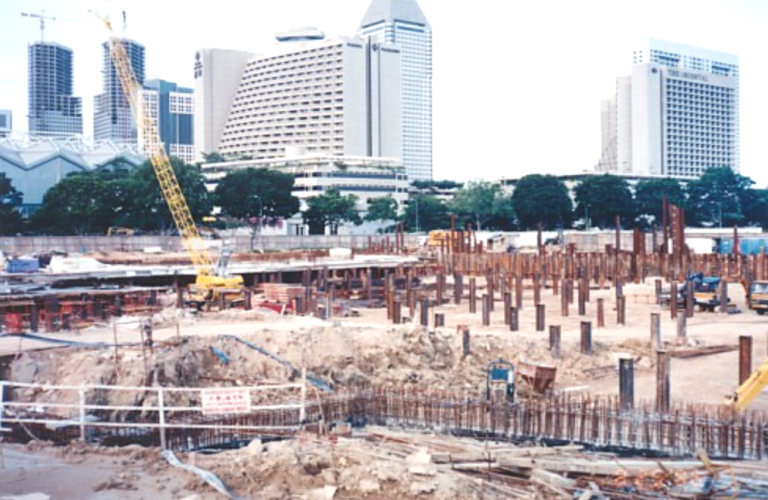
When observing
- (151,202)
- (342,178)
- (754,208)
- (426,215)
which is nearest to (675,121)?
(754,208)

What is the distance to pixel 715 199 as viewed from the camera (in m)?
112

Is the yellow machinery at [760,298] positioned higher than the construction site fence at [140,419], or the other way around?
the yellow machinery at [760,298]

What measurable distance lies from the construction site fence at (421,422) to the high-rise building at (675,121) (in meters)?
151

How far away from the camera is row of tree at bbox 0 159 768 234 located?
76.4m

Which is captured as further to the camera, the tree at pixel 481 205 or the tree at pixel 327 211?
the tree at pixel 481 205

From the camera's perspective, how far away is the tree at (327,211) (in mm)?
94938

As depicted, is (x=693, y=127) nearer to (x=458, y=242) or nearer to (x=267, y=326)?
(x=458, y=242)

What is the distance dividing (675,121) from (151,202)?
119715mm

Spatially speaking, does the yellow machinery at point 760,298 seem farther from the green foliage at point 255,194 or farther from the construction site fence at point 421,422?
the green foliage at point 255,194

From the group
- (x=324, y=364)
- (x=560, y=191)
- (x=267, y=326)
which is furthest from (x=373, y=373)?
(x=560, y=191)

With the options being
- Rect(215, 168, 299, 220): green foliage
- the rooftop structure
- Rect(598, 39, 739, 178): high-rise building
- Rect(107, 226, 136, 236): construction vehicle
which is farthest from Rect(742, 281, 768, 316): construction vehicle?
Rect(598, 39, 739, 178): high-rise building

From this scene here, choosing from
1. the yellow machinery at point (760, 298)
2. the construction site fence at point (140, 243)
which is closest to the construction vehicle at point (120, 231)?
the construction site fence at point (140, 243)

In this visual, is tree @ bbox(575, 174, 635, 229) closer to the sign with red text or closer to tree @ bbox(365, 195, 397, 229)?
tree @ bbox(365, 195, 397, 229)

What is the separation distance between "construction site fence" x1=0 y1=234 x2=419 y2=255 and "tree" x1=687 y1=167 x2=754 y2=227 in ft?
168
